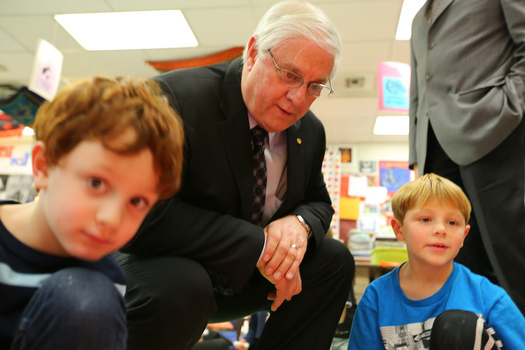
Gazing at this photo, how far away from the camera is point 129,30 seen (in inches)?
146

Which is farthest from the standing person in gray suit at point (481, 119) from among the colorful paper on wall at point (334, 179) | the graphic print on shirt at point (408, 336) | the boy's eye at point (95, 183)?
the colorful paper on wall at point (334, 179)

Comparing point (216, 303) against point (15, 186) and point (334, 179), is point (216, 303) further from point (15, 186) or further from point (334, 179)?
point (15, 186)

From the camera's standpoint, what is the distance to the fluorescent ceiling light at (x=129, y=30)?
3.52m

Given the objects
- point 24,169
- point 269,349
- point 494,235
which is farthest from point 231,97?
point 24,169

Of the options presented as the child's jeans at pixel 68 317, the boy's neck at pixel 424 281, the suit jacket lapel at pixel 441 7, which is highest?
the suit jacket lapel at pixel 441 7

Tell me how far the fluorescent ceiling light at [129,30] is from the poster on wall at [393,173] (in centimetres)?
396

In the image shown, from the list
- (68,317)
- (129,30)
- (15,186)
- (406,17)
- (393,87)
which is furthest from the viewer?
(15,186)

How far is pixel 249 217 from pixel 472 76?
883mm

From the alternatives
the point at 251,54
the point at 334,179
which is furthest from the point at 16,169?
the point at 251,54

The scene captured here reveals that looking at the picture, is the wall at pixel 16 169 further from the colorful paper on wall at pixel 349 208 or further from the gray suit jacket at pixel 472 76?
the gray suit jacket at pixel 472 76

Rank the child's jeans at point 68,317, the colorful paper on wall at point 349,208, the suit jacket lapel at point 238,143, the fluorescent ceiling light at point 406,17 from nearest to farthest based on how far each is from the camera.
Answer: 1. the child's jeans at point 68,317
2. the suit jacket lapel at point 238,143
3. the fluorescent ceiling light at point 406,17
4. the colorful paper on wall at point 349,208

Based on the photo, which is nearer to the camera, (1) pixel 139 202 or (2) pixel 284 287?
(1) pixel 139 202

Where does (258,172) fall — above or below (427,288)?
above

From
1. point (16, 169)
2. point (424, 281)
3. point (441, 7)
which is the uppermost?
point (441, 7)
